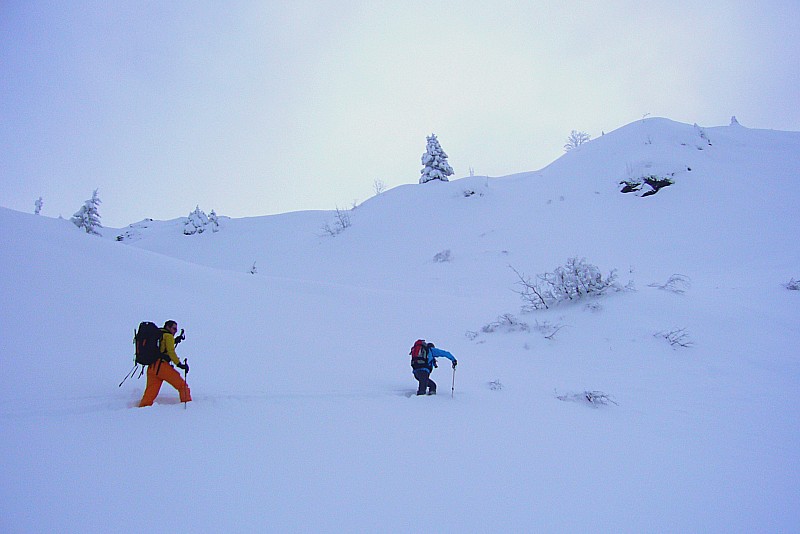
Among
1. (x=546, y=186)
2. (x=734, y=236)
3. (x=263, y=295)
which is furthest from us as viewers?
(x=546, y=186)

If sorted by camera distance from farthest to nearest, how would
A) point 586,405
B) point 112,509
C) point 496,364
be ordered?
point 496,364, point 586,405, point 112,509

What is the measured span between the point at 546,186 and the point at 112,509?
29945 millimetres

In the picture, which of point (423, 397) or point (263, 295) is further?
point (263, 295)

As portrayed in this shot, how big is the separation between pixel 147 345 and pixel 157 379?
473mm

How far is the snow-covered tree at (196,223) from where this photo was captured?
121ft

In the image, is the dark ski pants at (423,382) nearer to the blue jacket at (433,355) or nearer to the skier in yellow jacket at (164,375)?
the blue jacket at (433,355)

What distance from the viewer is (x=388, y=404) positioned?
6.44m

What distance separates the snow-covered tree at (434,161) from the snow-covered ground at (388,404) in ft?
67.2

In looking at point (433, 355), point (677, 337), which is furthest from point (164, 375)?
point (677, 337)

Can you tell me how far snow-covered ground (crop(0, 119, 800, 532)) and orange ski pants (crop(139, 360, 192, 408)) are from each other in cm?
29

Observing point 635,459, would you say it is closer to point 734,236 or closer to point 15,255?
point 15,255

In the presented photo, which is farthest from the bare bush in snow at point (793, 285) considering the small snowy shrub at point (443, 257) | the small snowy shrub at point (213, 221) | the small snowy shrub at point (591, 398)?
the small snowy shrub at point (213, 221)

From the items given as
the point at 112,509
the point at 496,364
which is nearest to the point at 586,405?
the point at 496,364

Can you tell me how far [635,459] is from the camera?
5.11 m
